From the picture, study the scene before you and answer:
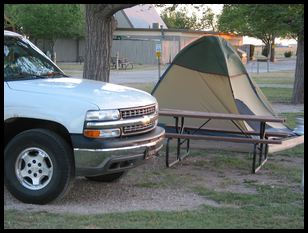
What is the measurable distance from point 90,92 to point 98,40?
12.0 feet

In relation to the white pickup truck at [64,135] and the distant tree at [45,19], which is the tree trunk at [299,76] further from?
the distant tree at [45,19]

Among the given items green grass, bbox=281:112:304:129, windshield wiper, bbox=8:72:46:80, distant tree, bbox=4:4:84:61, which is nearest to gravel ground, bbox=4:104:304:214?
windshield wiper, bbox=8:72:46:80

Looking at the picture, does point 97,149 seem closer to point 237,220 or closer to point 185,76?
point 237,220

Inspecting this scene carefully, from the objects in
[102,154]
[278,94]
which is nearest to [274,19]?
[278,94]

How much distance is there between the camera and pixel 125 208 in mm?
6410

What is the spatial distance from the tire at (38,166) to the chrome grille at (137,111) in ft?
2.30

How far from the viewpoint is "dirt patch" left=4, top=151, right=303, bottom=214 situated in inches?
255

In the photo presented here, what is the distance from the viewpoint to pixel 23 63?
7297mm

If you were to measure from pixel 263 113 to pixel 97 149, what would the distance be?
561 centimetres

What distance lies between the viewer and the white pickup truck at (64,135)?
616 cm

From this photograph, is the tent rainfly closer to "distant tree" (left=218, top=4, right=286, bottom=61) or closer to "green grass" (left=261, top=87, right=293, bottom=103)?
"distant tree" (left=218, top=4, right=286, bottom=61)

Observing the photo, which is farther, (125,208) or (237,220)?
(125,208)

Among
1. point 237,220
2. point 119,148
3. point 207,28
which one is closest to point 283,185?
point 237,220
